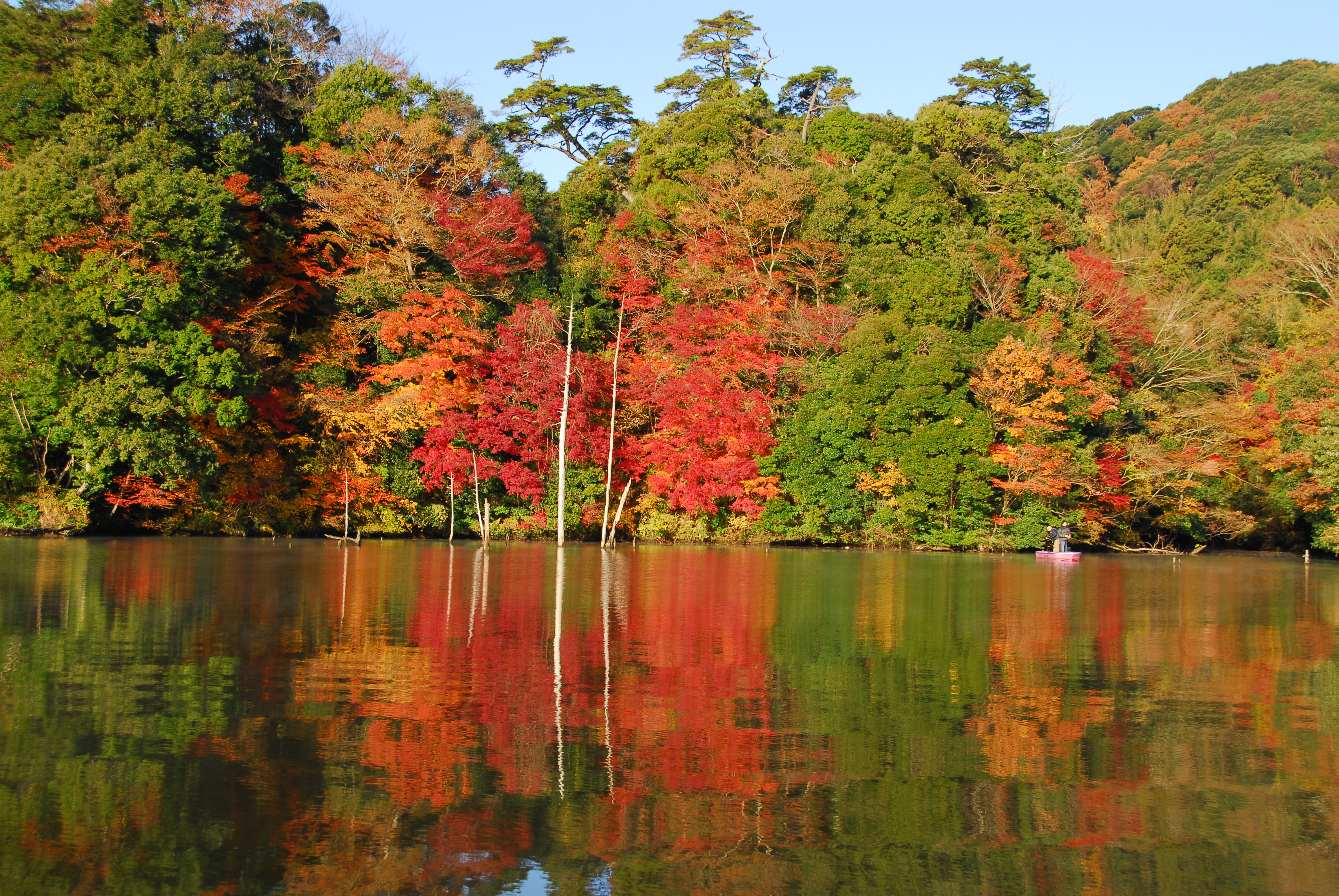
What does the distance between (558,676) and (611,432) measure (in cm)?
2377

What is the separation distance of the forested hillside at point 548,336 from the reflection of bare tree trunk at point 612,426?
0.31 meters

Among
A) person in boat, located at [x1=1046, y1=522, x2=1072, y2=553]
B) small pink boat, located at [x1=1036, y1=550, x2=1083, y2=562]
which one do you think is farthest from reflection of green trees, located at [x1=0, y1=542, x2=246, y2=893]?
person in boat, located at [x1=1046, y1=522, x2=1072, y2=553]

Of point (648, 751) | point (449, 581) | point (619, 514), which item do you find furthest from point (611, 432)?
point (648, 751)

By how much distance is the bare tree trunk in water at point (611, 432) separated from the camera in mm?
33250

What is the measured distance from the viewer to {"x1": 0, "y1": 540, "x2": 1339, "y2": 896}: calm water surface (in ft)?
18.6

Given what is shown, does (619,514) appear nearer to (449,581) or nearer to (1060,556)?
(1060,556)

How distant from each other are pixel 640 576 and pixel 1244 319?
33.3 meters

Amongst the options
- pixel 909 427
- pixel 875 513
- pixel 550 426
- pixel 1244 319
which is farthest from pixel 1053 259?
pixel 550 426

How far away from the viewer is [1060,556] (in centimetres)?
2975

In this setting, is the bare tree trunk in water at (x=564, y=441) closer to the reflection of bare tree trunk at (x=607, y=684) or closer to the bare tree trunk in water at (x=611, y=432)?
the bare tree trunk in water at (x=611, y=432)

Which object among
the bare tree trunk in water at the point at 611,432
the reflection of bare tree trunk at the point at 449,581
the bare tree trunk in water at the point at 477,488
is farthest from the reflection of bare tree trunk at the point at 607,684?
the bare tree trunk in water at the point at 477,488

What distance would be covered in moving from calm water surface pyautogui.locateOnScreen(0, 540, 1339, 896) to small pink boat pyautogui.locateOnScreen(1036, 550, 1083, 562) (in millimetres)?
14308

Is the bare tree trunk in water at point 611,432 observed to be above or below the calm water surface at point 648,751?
above

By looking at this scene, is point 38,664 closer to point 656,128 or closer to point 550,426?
point 550,426
